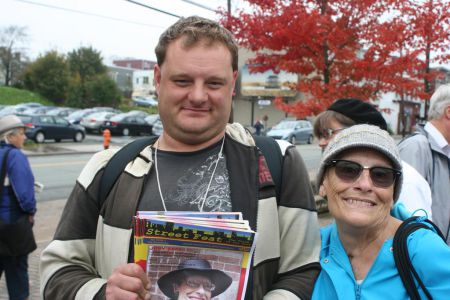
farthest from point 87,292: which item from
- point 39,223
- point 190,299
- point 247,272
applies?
point 39,223

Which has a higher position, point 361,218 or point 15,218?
point 361,218

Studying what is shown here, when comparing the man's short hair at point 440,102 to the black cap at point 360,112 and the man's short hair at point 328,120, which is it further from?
the man's short hair at point 328,120

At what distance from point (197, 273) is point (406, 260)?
77 cm

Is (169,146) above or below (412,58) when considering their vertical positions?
below

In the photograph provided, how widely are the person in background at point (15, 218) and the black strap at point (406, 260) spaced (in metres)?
3.67

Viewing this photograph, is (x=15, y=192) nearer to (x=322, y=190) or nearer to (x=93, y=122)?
(x=322, y=190)

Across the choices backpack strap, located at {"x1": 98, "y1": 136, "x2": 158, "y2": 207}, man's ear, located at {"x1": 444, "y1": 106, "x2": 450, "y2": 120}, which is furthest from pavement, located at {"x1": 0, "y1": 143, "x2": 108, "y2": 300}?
man's ear, located at {"x1": 444, "y1": 106, "x2": 450, "y2": 120}

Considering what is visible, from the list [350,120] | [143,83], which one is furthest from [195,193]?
[143,83]

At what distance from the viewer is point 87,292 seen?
1.58 m

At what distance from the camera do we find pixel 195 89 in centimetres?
169

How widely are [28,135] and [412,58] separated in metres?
19.7

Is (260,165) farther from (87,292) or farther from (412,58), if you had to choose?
(412,58)

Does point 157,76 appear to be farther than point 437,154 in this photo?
No

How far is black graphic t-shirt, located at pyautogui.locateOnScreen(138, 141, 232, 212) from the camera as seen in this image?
1.71m
